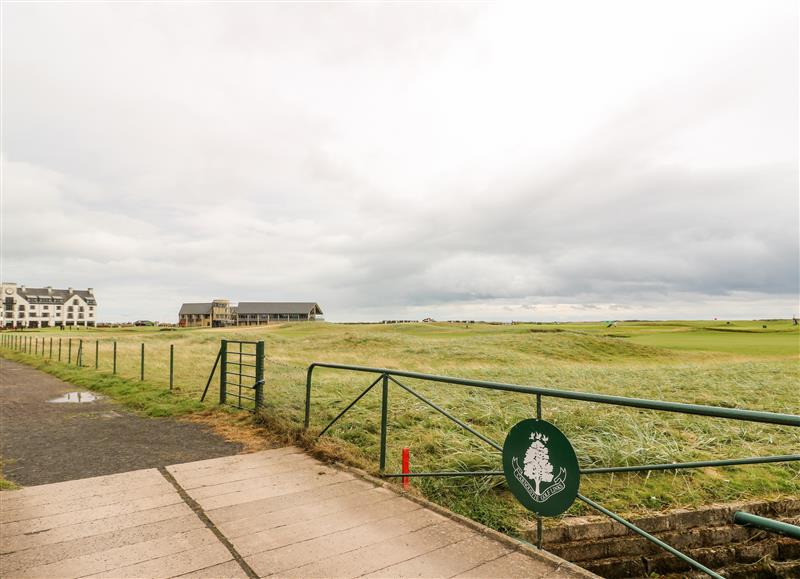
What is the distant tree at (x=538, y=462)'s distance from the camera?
13.9 feet

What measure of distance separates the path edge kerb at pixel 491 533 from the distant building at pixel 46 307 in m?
133

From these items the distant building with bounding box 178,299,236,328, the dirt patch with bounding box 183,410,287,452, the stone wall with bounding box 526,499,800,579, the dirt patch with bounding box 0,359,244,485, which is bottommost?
the stone wall with bounding box 526,499,800,579

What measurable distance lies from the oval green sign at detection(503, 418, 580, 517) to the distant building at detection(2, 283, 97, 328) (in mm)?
135503

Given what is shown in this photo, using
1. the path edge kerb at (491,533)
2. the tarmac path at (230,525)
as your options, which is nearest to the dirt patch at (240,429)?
the tarmac path at (230,525)

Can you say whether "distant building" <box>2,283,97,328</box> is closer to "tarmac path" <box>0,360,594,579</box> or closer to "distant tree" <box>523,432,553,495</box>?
"tarmac path" <box>0,360,594,579</box>

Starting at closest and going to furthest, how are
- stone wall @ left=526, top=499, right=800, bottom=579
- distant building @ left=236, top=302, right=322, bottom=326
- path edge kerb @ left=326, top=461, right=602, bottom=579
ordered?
path edge kerb @ left=326, top=461, right=602, bottom=579 < stone wall @ left=526, top=499, right=800, bottom=579 < distant building @ left=236, top=302, right=322, bottom=326

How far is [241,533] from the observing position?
4.68 metres

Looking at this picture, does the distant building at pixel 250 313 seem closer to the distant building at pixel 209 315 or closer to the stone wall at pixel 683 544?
the distant building at pixel 209 315

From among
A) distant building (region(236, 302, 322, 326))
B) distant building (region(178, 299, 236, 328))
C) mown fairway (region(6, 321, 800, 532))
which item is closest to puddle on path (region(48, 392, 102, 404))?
mown fairway (region(6, 321, 800, 532))

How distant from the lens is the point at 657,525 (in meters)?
5.62

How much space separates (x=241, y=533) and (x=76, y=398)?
1200 centimetres

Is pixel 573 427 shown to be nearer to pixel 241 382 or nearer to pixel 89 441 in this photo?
pixel 241 382

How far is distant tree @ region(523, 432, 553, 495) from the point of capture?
4246 millimetres

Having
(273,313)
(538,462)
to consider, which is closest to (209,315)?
(273,313)
